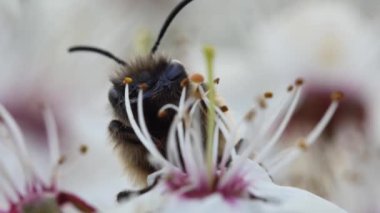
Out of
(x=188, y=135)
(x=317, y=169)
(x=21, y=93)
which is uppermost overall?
(x=188, y=135)

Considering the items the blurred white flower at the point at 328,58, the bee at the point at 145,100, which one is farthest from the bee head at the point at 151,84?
the blurred white flower at the point at 328,58

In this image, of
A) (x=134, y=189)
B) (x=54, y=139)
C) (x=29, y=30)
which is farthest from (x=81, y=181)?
(x=134, y=189)

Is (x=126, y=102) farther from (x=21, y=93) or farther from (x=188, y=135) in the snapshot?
(x=21, y=93)

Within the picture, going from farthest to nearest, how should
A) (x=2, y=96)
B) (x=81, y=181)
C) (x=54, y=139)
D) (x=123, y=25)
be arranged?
(x=123, y=25) → (x=2, y=96) → (x=81, y=181) → (x=54, y=139)

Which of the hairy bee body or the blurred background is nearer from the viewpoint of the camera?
the hairy bee body

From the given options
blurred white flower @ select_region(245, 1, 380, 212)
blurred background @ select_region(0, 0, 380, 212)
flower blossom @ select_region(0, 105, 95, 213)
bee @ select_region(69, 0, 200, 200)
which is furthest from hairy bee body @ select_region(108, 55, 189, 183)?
blurred white flower @ select_region(245, 1, 380, 212)

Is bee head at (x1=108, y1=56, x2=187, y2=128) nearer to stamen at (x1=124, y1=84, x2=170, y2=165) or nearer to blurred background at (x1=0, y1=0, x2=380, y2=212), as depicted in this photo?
stamen at (x1=124, y1=84, x2=170, y2=165)

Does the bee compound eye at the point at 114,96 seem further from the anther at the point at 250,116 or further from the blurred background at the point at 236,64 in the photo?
the blurred background at the point at 236,64
